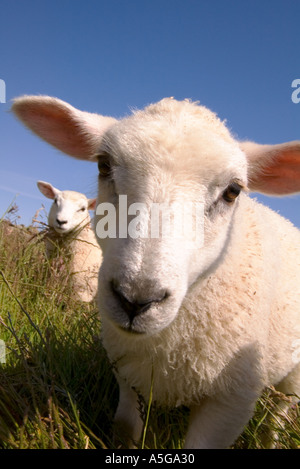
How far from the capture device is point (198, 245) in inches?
86.7

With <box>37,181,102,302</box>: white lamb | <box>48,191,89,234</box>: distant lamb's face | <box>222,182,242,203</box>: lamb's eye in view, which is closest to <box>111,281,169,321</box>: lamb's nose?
<box>222,182,242,203</box>: lamb's eye

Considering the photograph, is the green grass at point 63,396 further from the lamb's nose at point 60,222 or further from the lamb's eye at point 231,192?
the lamb's nose at point 60,222

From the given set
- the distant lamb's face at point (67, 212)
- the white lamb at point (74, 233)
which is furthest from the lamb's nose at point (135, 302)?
the distant lamb's face at point (67, 212)

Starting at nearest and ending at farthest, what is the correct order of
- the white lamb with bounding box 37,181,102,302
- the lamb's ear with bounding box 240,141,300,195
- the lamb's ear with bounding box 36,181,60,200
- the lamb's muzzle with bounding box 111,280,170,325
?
the lamb's muzzle with bounding box 111,280,170,325 < the lamb's ear with bounding box 240,141,300,195 < the white lamb with bounding box 37,181,102,302 < the lamb's ear with bounding box 36,181,60,200

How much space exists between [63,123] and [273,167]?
1.54 m

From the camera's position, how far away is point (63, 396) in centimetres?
269

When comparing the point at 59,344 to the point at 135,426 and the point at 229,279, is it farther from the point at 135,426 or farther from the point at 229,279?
the point at 229,279

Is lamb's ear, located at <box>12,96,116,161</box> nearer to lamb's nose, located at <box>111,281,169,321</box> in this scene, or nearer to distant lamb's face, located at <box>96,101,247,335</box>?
distant lamb's face, located at <box>96,101,247,335</box>

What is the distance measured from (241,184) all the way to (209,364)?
1.08 m

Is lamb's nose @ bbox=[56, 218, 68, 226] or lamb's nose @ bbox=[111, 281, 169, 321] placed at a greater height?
lamb's nose @ bbox=[56, 218, 68, 226]

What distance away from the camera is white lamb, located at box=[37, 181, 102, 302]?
6961 millimetres

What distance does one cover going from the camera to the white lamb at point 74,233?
696cm

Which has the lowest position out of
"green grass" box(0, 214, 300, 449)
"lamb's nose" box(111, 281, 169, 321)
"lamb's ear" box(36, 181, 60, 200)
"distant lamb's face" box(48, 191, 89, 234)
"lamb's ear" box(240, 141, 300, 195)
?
"green grass" box(0, 214, 300, 449)

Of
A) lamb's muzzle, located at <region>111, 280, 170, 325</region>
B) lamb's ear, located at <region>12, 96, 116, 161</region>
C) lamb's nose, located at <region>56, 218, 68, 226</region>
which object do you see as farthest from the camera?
lamb's nose, located at <region>56, 218, 68, 226</region>
